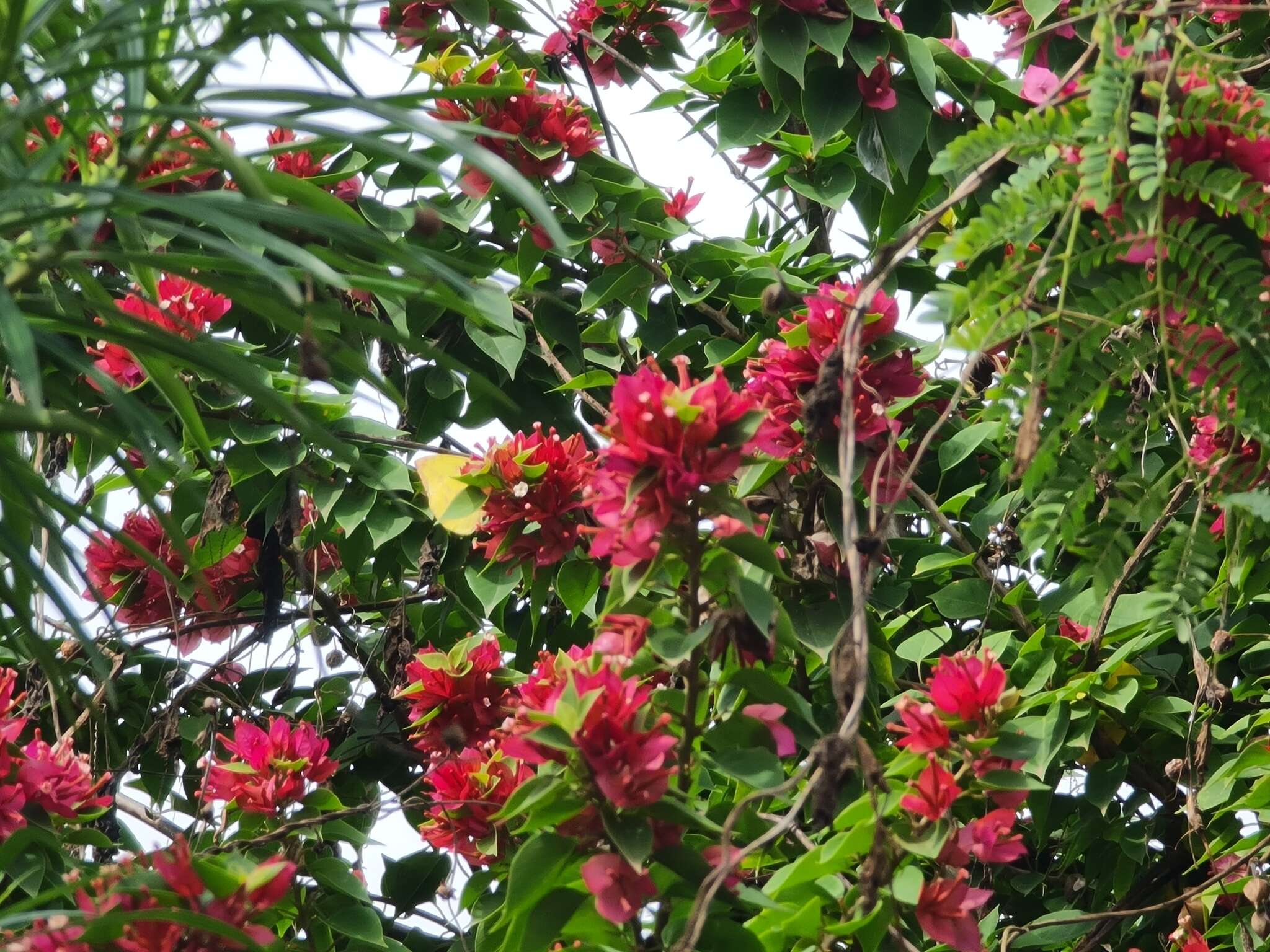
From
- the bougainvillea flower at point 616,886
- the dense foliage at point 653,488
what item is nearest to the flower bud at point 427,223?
the dense foliage at point 653,488

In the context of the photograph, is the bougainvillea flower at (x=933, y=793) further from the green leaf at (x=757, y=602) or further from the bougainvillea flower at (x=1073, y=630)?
the bougainvillea flower at (x=1073, y=630)

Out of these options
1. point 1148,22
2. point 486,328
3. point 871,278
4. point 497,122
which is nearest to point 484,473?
point 486,328

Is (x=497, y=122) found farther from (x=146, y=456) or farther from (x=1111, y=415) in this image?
(x=146, y=456)

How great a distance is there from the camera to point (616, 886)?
1.00 metres

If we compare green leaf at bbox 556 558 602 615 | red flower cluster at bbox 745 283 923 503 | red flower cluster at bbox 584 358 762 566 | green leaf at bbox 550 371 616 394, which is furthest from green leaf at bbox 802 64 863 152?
red flower cluster at bbox 584 358 762 566

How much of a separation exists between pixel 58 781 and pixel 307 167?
0.83 meters

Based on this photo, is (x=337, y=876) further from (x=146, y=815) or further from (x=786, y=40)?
(x=786, y=40)

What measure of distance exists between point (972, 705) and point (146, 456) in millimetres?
658

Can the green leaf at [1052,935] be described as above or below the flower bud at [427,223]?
below

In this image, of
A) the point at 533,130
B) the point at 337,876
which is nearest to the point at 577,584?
the point at 337,876

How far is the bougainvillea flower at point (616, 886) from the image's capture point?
0.99 m

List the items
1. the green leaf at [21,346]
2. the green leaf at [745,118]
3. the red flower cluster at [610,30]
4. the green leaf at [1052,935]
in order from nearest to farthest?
the green leaf at [21,346], the green leaf at [1052,935], the green leaf at [745,118], the red flower cluster at [610,30]

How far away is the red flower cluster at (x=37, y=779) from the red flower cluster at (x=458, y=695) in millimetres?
320

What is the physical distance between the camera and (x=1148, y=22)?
97cm
